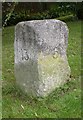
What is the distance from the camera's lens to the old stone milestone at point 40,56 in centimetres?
514

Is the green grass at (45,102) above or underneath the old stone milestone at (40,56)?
underneath

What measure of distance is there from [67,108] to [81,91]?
0.60 m

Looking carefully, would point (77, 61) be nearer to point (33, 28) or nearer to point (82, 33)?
point (33, 28)

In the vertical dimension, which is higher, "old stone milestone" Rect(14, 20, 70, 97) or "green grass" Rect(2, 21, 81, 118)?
"old stone milestone" Rect(14, 20, 70, 97)

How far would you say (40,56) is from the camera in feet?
16.9

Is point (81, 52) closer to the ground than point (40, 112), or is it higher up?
closer to the ground

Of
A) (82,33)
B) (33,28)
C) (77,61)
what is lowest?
(82,33)

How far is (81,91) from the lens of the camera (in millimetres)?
5441

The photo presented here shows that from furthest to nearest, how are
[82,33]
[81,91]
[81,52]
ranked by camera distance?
1. [82,33]
2. [81,52]
3. [81,91]

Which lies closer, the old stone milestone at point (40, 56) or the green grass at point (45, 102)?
the green grass at point (45, 102)

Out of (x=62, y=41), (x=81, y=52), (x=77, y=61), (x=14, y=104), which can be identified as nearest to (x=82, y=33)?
(x=81, y=52)

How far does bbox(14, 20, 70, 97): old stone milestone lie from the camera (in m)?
5.14

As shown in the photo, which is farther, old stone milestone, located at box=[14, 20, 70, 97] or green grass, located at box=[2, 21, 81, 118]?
old stone milestone, located at box=[14, 20, 70, 97]

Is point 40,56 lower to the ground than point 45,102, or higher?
higher
